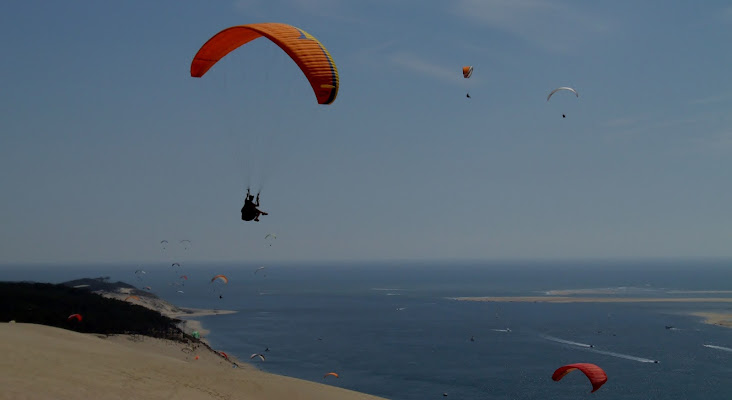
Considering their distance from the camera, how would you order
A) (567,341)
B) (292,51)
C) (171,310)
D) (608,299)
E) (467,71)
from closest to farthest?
1. (292,51)
2. (467,71)
3. (567,341)
4. (171,310)
5. (608,299)

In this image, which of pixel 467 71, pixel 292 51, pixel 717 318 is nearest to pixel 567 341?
pixel 717 318

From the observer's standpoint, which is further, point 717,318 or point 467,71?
point 717,318

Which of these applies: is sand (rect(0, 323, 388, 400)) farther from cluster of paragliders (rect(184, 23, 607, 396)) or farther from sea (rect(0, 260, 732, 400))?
sea (rect(0, 260, 732, 400))

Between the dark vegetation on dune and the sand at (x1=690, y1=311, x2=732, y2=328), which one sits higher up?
the dark vegetation on dune

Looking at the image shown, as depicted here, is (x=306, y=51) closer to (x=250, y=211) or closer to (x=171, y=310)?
(x=250, y=211)

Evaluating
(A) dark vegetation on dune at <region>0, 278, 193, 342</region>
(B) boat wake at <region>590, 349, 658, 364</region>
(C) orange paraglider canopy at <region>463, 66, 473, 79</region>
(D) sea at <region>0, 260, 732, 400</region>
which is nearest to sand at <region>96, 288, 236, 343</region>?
(D) sea at <region>0, 260, 732, 400</region>

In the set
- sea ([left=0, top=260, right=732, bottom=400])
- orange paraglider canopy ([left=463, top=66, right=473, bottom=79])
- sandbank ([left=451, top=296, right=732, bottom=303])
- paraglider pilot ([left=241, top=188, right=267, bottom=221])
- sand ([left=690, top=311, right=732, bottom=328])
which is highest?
orange paraglider canopy ([left=463, top=66, right=473, bottom=79])

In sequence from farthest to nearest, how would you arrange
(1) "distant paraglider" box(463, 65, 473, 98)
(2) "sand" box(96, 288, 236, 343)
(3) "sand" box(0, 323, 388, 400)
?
(2) "sand" box(96, 288, 236, 343)
(1) "distant paraglider" box(463, 65, 473, 98)
(3) "sand" box(0, 323, 388, 400)

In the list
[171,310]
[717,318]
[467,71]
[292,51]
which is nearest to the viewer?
[292,51]
